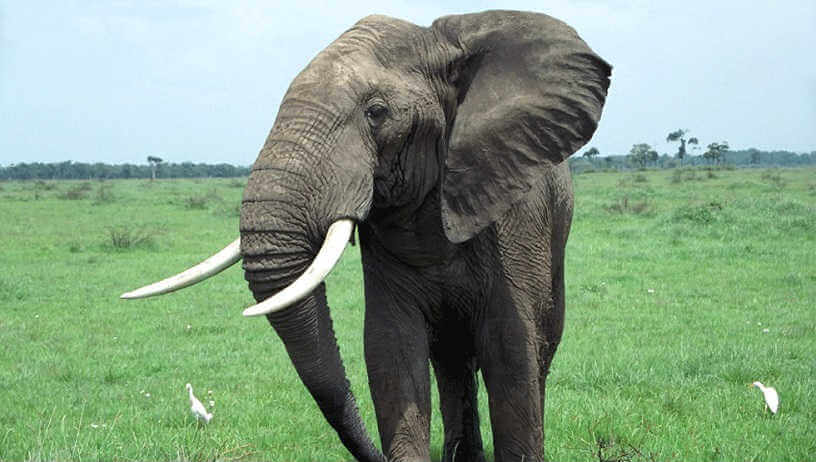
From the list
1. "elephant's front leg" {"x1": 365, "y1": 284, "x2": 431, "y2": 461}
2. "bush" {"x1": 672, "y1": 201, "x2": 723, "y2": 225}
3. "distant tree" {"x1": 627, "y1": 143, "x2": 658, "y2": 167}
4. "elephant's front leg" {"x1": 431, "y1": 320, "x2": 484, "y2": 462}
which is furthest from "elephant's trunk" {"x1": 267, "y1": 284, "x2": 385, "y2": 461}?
"distant tree" {"x1": 627, "y1": 143, "x2": 658, "y2": 167}

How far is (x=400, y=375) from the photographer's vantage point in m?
3.55

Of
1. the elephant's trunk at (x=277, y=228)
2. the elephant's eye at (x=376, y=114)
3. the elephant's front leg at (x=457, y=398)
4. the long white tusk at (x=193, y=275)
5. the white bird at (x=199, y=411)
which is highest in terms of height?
the elephant's eye at (x=376, y=114)

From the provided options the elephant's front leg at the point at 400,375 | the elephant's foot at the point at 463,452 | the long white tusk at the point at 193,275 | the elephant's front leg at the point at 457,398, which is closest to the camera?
the long white tusk at the point at 193,275

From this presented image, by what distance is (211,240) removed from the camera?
17391mm

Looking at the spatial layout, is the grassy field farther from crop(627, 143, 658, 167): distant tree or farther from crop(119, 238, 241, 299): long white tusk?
crop(627, 143, 658, 167): distant tree

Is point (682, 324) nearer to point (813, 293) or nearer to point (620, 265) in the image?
point (813, 293)

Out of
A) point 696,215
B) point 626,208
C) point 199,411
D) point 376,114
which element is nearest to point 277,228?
point 376,114

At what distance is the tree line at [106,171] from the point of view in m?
102

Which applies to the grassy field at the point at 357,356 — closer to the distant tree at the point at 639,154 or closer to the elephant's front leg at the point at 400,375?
the elephant's front leg at the point at 400,375

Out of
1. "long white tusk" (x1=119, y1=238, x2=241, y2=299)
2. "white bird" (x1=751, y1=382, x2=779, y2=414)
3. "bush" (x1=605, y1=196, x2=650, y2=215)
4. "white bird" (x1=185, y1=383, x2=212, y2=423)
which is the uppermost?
→ "long white tusk" (x1=119, y1=238, x2=241, y2=299)

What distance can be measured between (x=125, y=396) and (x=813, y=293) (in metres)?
7.80

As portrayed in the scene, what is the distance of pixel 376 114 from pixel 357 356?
5047mm

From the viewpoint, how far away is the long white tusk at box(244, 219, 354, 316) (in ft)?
8.93

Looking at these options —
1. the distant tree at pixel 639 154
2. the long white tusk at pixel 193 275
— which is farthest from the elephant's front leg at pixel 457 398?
the distant tree at pixel 639 154
